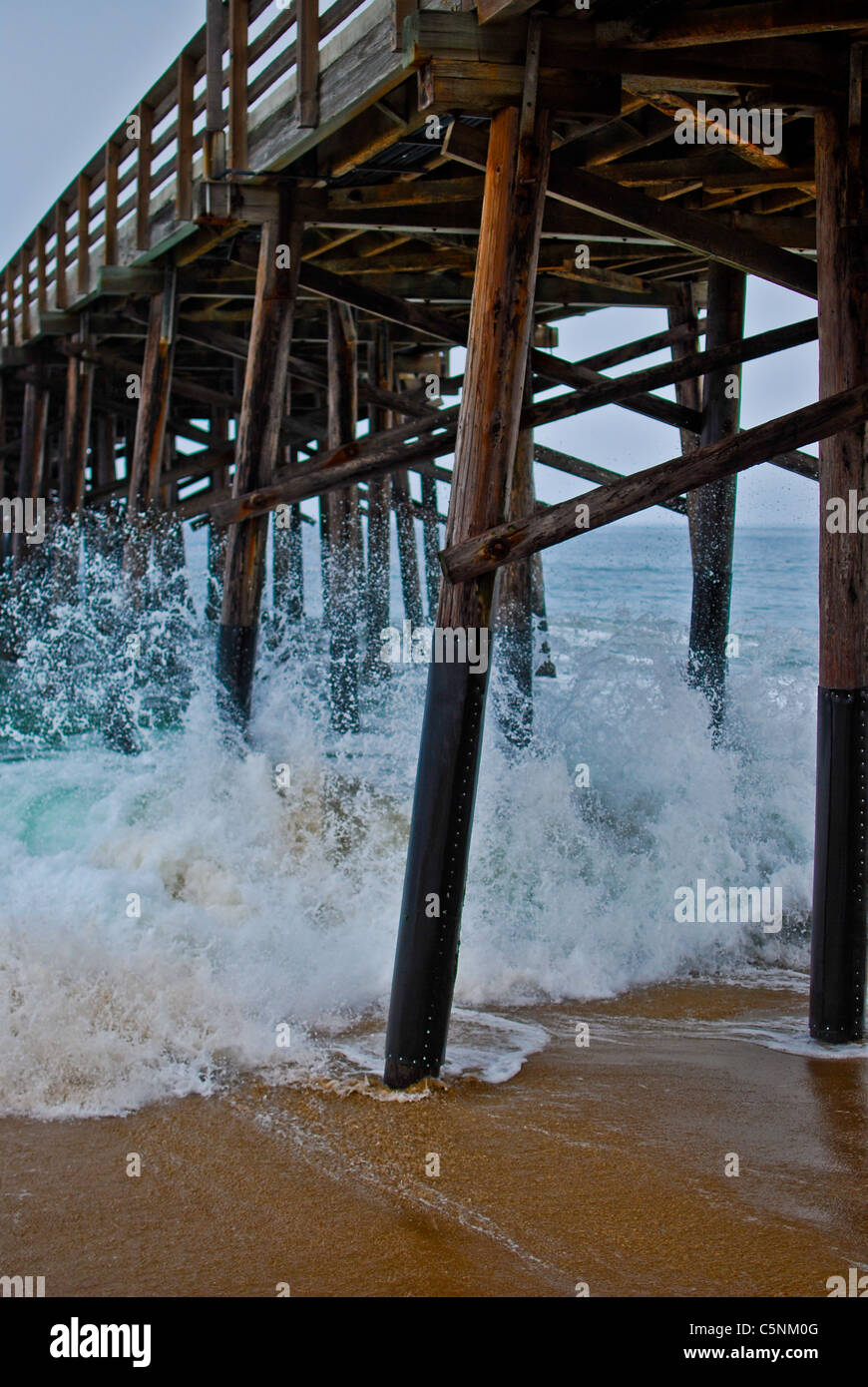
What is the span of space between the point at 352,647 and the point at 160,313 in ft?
9.60

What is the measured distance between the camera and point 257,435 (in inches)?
272

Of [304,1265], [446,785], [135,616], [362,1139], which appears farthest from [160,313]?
[304,1265]

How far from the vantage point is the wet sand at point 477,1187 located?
109 inches

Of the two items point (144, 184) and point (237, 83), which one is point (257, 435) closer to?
point (237, 83)

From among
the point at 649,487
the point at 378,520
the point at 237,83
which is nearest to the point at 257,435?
the point at 237,83

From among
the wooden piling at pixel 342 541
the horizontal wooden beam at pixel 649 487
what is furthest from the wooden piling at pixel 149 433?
the horizontal wooden beam at pixel 649 487

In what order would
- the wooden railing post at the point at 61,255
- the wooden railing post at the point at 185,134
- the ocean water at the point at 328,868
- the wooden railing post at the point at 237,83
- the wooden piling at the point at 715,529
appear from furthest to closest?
1. the wooden railing post at the point at 61,255
2. the wooden railing post at the point at 185,134
3. the wooden piling at the point at 715,529
4. the wooden railing post at the point at 237,83
5. the ocean water at the point at 328,868

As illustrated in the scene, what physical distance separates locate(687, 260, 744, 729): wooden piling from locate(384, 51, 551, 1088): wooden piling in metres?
3.59

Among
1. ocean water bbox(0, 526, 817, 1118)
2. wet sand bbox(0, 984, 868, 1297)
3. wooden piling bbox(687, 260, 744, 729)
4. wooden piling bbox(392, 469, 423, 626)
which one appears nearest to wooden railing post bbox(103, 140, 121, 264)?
ocean water bbox(0, 526, 817, 1118)

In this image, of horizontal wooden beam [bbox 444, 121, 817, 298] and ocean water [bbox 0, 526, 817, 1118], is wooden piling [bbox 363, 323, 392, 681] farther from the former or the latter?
horizontal wooden beam [bbox 444, 121, 817, 298]

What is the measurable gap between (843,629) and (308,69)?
144 inches

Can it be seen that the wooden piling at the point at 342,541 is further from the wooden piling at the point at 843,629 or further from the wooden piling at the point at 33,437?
the wooden piling at the point at 33,437

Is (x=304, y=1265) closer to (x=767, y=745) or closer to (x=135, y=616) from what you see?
(x=767, y=745)

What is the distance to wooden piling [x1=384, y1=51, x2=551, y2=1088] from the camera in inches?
153
